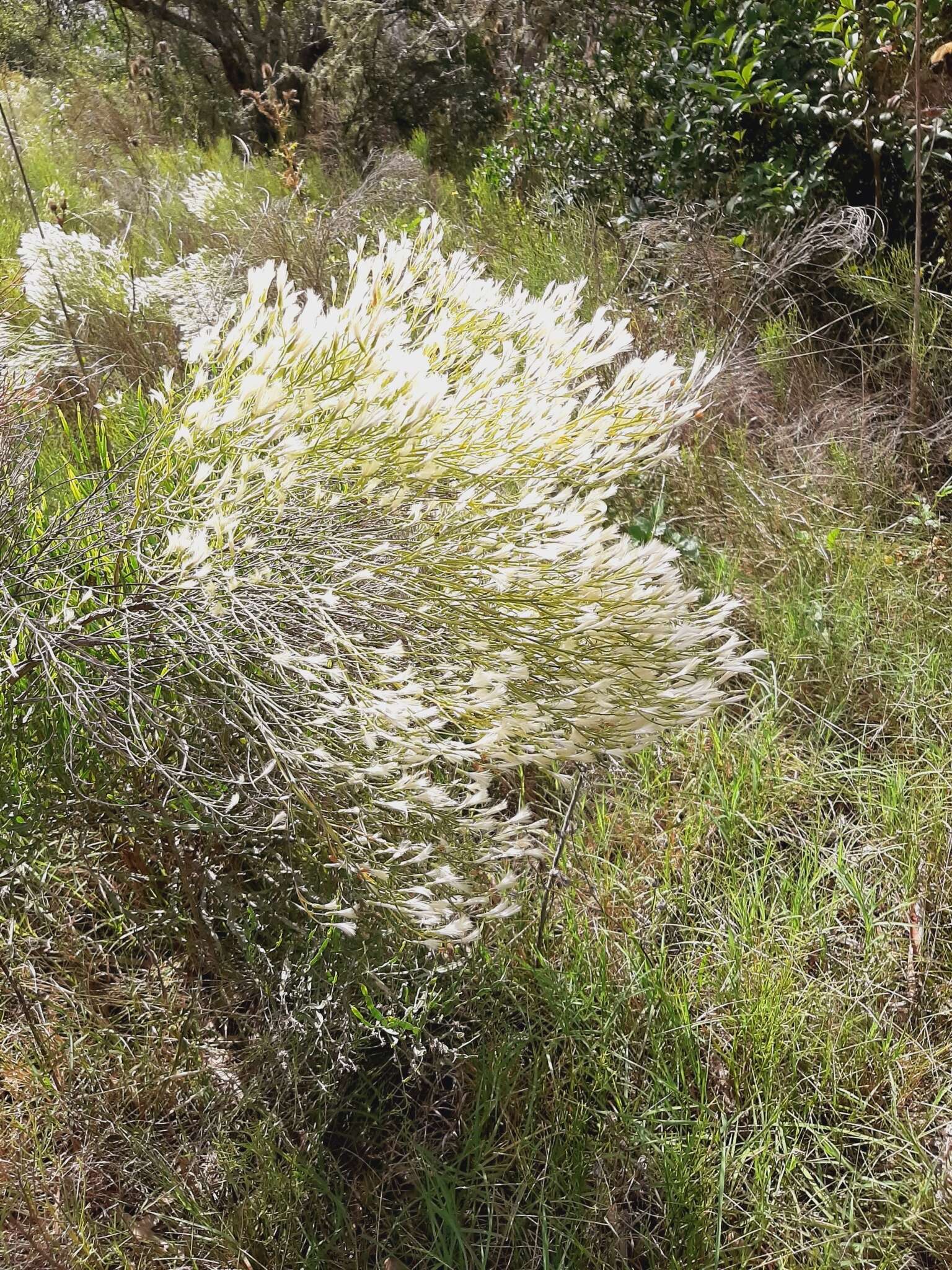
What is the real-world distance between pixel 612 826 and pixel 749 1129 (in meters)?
0.55

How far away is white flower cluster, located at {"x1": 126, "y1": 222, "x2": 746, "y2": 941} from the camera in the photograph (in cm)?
115

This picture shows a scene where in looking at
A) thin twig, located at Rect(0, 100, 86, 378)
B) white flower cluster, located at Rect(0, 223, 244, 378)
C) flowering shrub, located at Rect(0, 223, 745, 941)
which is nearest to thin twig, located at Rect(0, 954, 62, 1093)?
flowering shrub, located at Rect(0, 223, 745, 941)

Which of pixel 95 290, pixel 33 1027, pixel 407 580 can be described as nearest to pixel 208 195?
pixel 95 290

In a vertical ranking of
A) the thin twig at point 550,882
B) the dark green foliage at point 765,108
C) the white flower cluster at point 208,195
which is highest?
the dark green foliage at point 765,108

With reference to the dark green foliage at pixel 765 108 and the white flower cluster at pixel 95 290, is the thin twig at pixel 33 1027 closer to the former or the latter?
the white flower cluster at pixel 95 290

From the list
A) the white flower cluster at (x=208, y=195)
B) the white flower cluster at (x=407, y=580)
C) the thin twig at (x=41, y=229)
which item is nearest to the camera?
the white flower cluster at (x=407, y=580)

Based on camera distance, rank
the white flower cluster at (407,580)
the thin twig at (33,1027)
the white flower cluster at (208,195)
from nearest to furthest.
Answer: the white flower cluster at (407,580) → the thin twig at (33,1027) → the white flower cluster at (208,195)

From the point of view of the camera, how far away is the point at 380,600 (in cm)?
119

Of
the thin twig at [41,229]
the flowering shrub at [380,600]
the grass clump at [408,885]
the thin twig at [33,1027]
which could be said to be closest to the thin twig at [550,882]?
the grass clump at [408,885]

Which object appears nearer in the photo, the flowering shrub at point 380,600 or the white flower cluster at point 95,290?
the flowering shrub at point 380,600

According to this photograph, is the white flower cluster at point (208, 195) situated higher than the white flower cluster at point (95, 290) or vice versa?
the white flower cluster at point (208, 195)

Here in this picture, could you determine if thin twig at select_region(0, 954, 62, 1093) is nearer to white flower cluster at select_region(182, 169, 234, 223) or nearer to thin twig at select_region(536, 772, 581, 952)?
thin twig at select_region(536, 772, 581, 952)

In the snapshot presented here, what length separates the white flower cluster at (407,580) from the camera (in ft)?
3.77

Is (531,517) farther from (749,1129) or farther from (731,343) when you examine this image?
(731,343)
